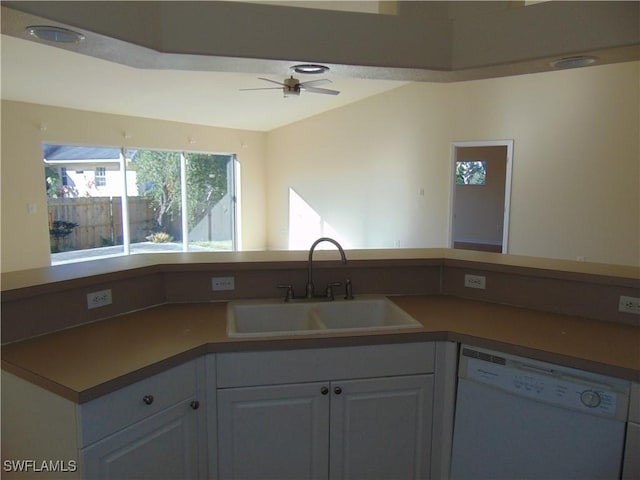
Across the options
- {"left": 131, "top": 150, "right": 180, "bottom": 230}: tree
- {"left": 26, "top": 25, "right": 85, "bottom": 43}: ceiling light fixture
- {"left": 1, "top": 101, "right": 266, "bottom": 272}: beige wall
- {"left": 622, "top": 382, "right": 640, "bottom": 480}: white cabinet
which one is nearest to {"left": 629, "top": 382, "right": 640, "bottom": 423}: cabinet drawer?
{"left": 622, "top": 382, "right": 640, "bottom": 480}: white cabinet

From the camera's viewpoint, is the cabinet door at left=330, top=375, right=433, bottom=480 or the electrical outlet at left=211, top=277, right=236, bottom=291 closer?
the cabinet door at left=330, top=375, right=433, bottom=480

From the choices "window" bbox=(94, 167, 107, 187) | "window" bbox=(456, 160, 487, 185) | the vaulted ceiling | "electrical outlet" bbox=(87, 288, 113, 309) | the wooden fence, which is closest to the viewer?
the vaulted ceiling

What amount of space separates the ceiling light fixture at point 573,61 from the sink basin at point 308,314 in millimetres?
1277

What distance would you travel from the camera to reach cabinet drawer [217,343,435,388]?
1622 mm

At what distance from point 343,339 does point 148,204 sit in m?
6.30

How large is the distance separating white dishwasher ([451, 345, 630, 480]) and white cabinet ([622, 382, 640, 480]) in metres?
0.02

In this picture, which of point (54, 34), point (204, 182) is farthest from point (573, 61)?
point (204, 182)

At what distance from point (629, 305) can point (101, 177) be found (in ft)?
21.4

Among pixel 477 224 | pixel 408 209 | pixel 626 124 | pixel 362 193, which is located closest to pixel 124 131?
pixel 362 193

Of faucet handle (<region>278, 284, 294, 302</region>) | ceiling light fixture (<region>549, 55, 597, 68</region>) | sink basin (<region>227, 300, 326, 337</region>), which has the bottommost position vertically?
sink basin (<region>227, 300, 326, 337</region>)

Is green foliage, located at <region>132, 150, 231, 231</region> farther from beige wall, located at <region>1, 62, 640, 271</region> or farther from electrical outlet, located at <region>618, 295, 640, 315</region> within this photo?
electrical outlet, located at <region>618, 295, 640, 315</region>

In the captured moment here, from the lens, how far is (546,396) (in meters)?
1.54

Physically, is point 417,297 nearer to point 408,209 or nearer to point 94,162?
point 408,209

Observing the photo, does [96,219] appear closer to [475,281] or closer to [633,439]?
[475,281]
